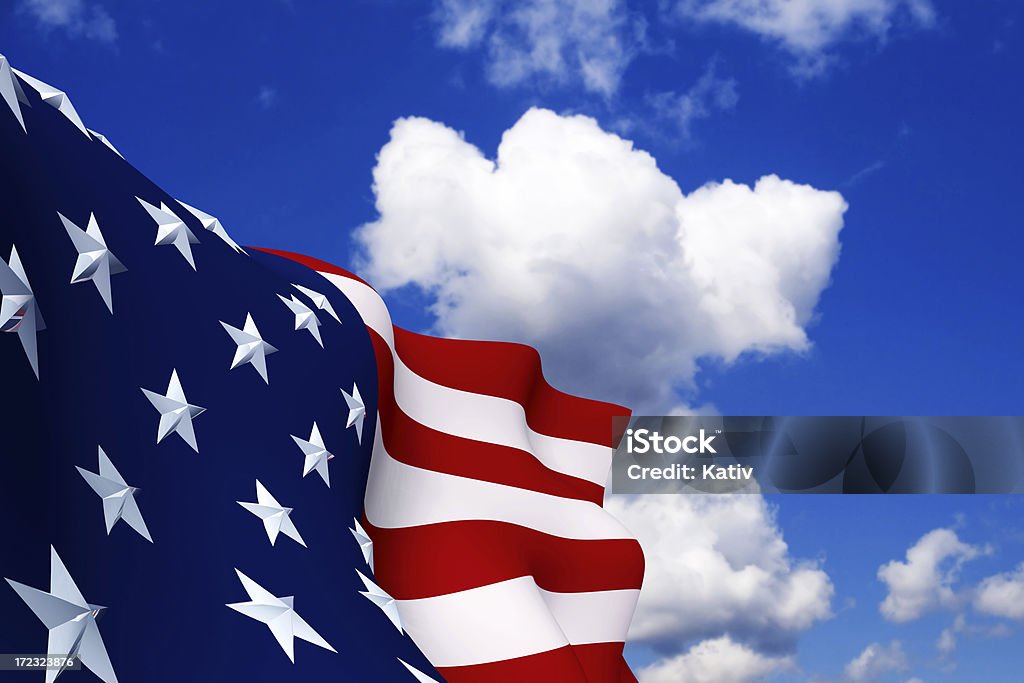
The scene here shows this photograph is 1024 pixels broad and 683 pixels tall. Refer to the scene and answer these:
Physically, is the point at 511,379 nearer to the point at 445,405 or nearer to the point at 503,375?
the point at 503,375

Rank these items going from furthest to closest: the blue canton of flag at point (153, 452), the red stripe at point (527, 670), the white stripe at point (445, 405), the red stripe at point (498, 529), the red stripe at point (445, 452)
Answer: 1. the white stripe at point (445, 405)
2. the red stripe at point (445, 452)
3. the red stripe at point (498, 529)
4. the red stripe at point (527, 670)
5. the blue canton of flag at point (153, 452)

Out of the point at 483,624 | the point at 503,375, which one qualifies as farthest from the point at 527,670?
the point at 503,375

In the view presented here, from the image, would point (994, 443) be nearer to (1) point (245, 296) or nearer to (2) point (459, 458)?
(2) point (459, 458)

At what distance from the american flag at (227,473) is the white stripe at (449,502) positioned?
0.02 meters

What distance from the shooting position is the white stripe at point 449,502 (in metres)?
7.32

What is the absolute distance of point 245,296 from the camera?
573 centimetres

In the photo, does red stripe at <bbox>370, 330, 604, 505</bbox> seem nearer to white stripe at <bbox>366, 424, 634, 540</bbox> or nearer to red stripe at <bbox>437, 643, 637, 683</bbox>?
white stripe at <bbox>366, 424, 634, 540</bbox>

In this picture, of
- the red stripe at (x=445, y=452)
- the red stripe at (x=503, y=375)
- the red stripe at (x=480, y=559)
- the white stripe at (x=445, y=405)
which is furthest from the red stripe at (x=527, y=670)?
the red stripe at (x=503, y=375)

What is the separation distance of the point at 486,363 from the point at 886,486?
17.6 ft

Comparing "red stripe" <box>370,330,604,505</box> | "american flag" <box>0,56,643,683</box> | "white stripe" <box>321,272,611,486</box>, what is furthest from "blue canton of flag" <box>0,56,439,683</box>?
"white stripe" <box>321,272,611,486</box>

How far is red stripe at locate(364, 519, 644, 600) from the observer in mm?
6988

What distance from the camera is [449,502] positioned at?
762 cm

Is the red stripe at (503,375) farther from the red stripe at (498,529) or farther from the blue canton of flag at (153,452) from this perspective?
the blue canton of flag at (153,452)

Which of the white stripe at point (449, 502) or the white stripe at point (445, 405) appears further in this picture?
the white stripe at point (445, 405)
